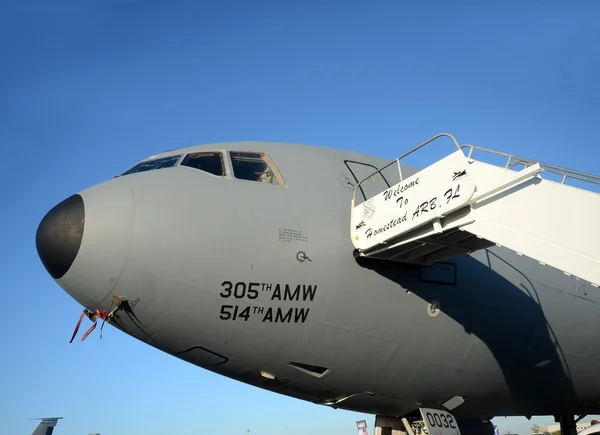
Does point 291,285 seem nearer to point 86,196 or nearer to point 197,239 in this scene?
point 197,239

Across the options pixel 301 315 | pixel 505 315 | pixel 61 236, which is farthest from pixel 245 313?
pixel 505 315

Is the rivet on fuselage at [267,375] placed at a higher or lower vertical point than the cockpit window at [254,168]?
Answer: lower

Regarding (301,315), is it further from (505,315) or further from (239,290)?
(505,315)

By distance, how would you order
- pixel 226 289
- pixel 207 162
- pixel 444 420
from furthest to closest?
pixel 444 420 → pixel 207 162 → pixel 226 289

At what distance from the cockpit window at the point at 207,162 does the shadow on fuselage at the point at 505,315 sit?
238cm

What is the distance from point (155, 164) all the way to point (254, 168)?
148 centimetres

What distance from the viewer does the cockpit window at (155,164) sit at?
857 centimetres

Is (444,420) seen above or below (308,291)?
below

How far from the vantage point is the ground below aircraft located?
7.30 m

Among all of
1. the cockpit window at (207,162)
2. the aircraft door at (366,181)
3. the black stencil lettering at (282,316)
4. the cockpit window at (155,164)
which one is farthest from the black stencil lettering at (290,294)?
the cockpit window at (155,164)

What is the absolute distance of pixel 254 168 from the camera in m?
8.59

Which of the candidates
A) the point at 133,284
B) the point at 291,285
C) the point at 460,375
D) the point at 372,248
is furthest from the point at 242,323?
the point at 460,375

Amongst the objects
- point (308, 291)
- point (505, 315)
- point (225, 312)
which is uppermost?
point (505, 315)

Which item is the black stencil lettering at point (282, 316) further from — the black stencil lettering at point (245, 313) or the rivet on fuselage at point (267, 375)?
the rivet on fuselage at point (267, 375)
